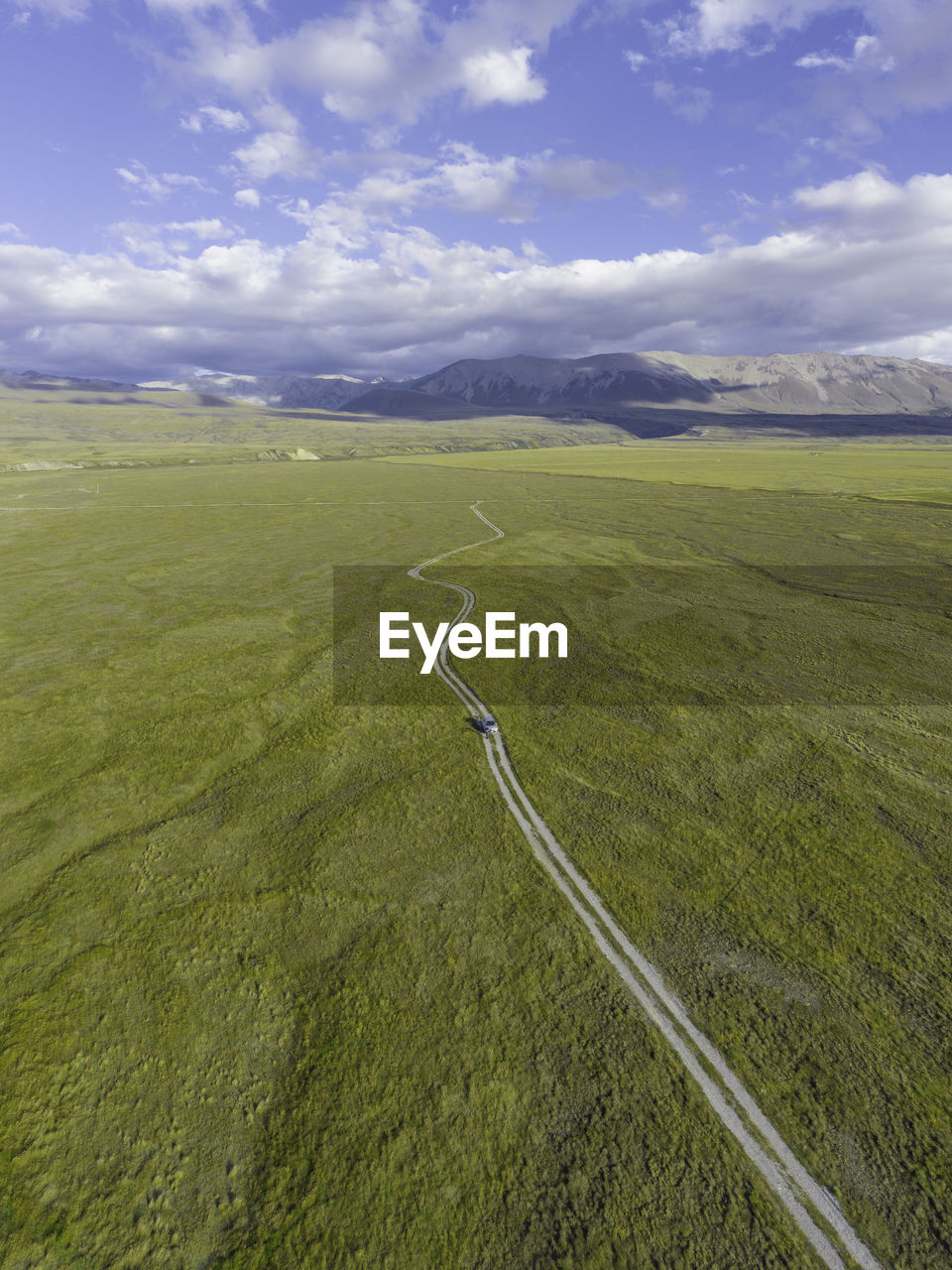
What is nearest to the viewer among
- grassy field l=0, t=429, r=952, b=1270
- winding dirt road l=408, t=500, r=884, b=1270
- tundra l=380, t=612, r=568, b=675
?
winding dirt road l=408, t=500, r=884, b=1270

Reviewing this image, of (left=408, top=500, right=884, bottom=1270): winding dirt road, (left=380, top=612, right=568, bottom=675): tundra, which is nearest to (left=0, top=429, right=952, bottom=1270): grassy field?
(left=408, top=500, right=884, bottom=1270): winding dirt road

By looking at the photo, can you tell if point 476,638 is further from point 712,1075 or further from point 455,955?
point 712,1075

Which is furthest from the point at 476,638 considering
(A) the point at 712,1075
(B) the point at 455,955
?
(A) the point at 712,1075

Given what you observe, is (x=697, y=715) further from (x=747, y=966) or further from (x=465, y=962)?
(x=465, y=962)

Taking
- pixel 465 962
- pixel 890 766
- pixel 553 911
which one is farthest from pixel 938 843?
pixel 465 962

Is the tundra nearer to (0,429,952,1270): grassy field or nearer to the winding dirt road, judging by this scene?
(0,429,952,1270): grassy field

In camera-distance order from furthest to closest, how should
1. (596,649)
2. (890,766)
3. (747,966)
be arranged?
(596,649)
(890,766)
(747,966)

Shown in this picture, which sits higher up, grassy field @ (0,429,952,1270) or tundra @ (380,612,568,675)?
grassy field @ (0,429,952,1270)
